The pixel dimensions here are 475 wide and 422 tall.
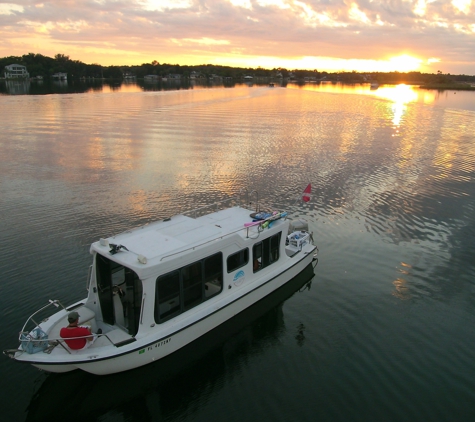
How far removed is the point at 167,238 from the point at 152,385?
4124mm

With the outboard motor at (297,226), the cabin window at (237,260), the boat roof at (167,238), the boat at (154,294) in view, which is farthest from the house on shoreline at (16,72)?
the cabin window at (237,260)

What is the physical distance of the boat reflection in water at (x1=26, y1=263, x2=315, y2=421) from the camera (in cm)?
986

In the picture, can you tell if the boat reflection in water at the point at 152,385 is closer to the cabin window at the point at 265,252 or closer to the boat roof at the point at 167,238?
the cabin window at the point at 265,252

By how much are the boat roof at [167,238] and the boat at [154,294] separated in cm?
3

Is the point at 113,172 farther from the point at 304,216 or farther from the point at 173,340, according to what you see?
the point at 173,340

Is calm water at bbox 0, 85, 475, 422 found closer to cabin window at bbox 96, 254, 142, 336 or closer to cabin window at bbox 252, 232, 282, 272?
cabin window at bbox 96, 254, 142, 336

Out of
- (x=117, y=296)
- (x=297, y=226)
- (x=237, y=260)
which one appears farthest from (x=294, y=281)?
(x=117, y=296)

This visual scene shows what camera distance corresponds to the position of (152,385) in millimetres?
10625

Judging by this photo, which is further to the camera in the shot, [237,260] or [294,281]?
[294,281]

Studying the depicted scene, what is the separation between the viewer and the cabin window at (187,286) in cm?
1077

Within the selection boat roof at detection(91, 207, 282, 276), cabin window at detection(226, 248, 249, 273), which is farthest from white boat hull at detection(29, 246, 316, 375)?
boat roof at detection(91, 207, 282, 276)

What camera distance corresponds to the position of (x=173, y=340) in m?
11.2

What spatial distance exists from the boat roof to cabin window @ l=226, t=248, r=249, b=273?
58 cm

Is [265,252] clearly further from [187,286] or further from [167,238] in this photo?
[167,238]
